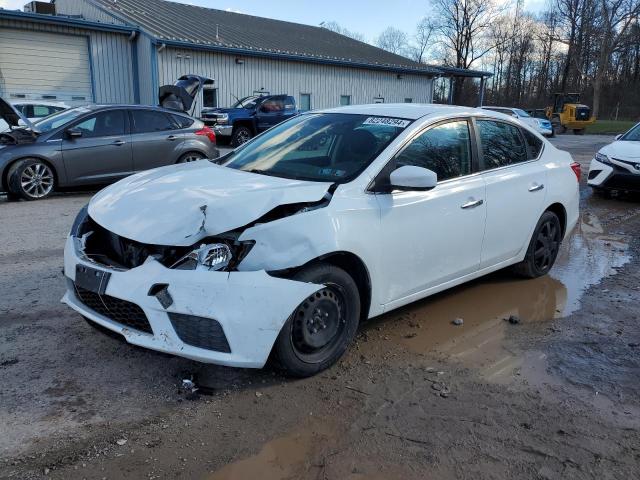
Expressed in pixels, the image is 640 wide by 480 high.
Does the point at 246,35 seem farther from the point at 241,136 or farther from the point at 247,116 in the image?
the point at 241,136

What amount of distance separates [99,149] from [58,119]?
92cm

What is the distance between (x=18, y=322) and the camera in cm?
408

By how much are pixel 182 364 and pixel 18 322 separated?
1.48 meters

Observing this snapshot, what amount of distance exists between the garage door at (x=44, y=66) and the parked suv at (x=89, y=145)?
1084cm

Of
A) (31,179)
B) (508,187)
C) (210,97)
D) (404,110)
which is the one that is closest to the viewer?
(404,110)

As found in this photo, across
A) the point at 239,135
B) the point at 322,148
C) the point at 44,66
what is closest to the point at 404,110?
the point at 322,148

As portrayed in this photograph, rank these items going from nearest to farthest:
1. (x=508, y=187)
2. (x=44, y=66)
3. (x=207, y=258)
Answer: (x=207, y=258) < (x=508, y=187) < (x=44, y=66)

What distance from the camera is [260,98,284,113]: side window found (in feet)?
62.0

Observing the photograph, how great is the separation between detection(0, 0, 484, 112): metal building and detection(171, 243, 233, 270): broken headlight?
18159mm

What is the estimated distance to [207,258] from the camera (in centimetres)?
297

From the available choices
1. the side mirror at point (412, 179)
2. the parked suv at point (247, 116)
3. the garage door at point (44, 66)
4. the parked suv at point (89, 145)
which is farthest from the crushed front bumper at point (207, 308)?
the garage door at point (44, 66)

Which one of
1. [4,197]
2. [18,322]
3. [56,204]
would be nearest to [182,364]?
[18,322]

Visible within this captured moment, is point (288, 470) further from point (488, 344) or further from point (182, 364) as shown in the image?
point (488, 344)

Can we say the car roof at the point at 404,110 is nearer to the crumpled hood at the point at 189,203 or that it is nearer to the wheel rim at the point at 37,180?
the crumpled hood at the point at 189,203
